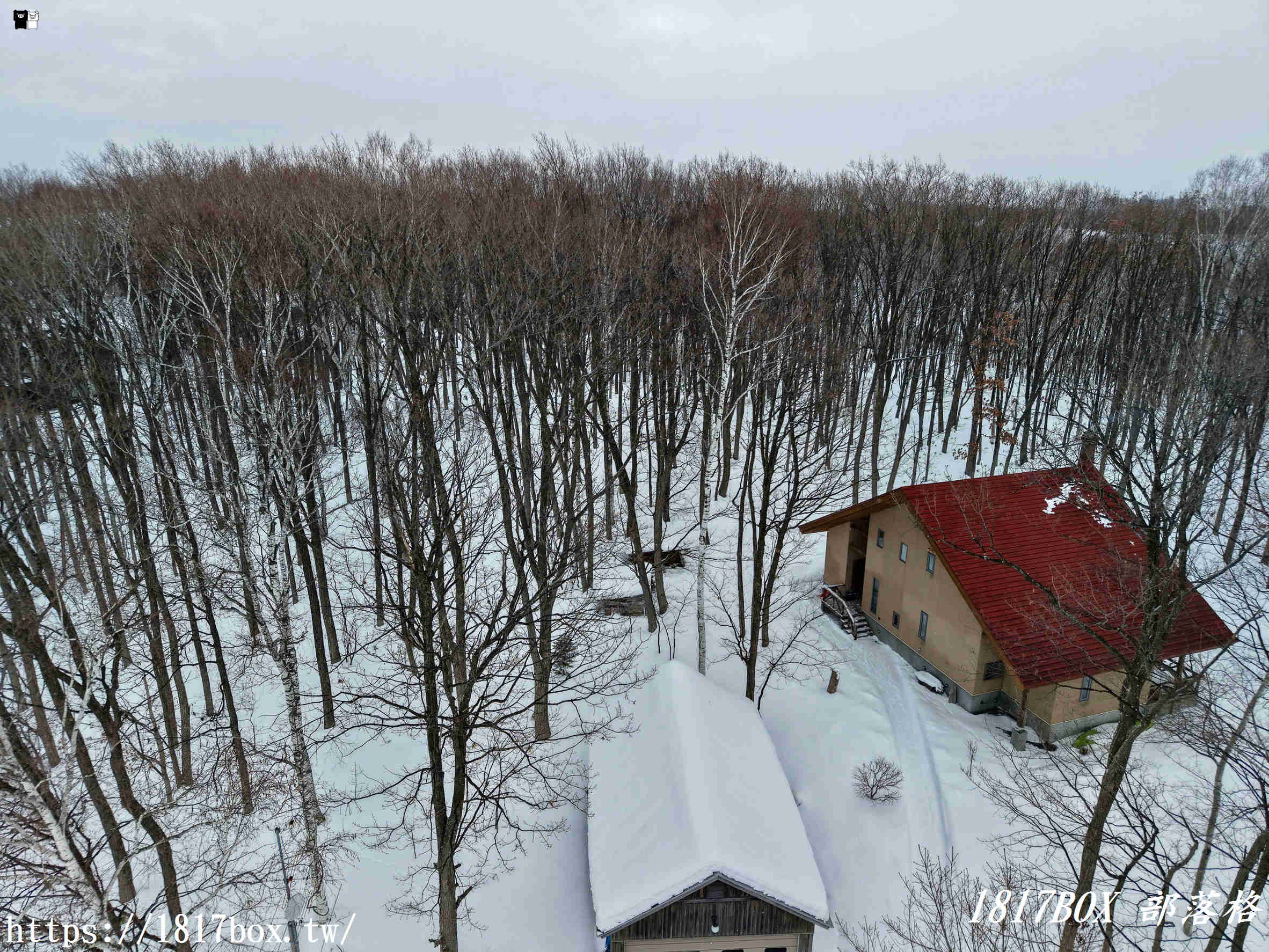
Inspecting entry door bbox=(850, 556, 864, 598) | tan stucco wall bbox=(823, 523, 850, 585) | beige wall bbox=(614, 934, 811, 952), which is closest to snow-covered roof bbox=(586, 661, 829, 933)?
beige wall bbox=(614, 934, 811, 952)

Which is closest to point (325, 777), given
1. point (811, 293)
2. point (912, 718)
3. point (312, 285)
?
point (312, 285)

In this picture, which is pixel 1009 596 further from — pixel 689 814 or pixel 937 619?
pixel 689 814

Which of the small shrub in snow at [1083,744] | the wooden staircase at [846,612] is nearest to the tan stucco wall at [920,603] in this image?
the wooden staircase at [846,612]

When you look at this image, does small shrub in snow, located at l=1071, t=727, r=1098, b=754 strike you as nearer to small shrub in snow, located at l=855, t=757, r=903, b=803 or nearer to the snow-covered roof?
small shrub in snow, located at l=855, t=757, r=903, b=803

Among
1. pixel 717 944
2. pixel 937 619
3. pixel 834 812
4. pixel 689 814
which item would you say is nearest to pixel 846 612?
pixel 937 619

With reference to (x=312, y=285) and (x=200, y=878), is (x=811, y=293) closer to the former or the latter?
(x=312, y=285)

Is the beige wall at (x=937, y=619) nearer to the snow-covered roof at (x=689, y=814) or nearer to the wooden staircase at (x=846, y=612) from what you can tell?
the wooden staircase at (x=846, y=612)
